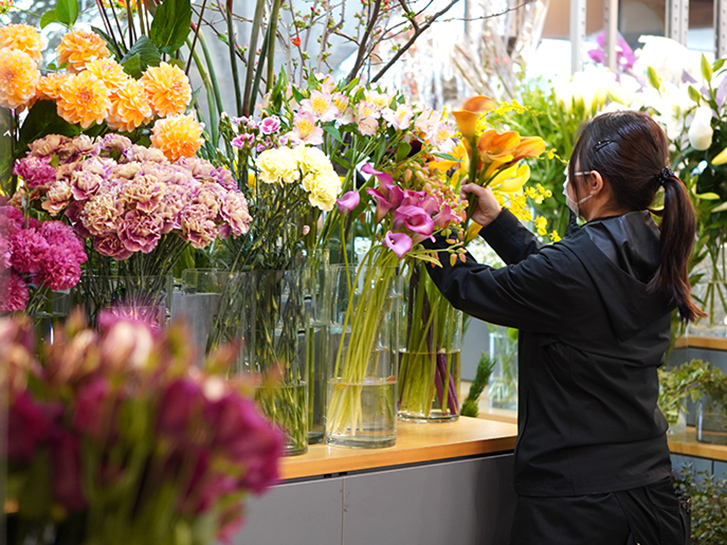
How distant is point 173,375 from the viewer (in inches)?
17.4

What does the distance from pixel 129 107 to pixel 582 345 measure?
862 millimetres

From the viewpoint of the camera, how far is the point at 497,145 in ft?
5.36

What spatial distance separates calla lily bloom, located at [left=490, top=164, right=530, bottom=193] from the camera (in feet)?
5.60

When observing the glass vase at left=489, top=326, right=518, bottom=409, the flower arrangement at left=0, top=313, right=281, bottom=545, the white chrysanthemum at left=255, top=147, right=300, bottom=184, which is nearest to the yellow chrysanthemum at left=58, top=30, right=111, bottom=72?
the white chrysanthemum at left=255, top=147, right=300, bottom=184

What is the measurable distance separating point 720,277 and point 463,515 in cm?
136

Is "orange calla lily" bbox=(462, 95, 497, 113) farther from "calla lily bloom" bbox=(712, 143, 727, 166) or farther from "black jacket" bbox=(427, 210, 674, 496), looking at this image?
"calla lily bloom" bbox=(712, 143, 727, 166)

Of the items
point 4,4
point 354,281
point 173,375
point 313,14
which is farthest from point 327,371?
point 173,375

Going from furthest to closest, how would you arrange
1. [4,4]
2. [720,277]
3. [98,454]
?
[720,277]
[4,4]
[98,454]

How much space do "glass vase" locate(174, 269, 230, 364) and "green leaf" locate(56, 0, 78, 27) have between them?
0.47m

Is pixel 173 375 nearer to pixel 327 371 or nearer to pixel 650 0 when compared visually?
pixel 327 371

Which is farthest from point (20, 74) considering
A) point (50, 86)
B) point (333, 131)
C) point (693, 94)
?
point (693, 94)

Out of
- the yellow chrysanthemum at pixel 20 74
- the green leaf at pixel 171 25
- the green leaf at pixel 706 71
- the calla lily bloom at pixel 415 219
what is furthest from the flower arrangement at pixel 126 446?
the green leaf at pixel 706 71

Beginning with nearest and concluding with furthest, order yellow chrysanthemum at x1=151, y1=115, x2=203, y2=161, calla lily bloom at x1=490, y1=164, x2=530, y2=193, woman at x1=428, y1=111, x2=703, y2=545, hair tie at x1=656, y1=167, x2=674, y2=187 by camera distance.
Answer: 1. yellow chrysanthemum at x1=151, y1=115, x2=203, y2=161
2. woman at x1=428, y1=111, x2=703, y2=545
3. hair tie at x1=656, y1=167, x2=674, y2=187
4. calla lily bloom at x1=490, y1=164, x2=530, y2=193

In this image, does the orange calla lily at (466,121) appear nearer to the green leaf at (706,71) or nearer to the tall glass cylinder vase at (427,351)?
the tall glass cylinder vase at (427,351)
